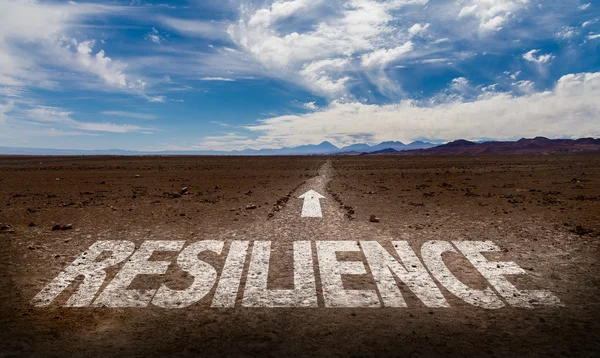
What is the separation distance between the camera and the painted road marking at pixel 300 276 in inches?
259

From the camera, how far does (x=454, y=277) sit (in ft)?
24.9

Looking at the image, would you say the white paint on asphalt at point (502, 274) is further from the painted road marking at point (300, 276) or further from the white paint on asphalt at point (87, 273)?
the white paint on asphalt at point (87, 273)

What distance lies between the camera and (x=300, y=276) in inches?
301

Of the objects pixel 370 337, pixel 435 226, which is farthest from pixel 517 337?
pixel 435 226

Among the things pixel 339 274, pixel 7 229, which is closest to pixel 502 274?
pixel 339 274

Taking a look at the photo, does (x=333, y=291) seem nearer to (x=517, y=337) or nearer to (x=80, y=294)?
(x=517, y=337)

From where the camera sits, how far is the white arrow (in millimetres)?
13155

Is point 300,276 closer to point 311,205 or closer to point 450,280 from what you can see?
point 450,280

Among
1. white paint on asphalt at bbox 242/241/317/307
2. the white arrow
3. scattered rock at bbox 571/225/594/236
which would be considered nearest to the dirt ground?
scattered rock at bbox 571/225/594/236

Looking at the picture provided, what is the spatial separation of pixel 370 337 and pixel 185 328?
2644 mm

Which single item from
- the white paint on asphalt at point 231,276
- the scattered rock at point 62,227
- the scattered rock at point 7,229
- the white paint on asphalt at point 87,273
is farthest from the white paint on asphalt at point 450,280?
the scattered rock at point 7,229

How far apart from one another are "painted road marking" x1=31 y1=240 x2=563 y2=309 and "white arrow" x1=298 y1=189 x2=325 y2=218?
10.9ft

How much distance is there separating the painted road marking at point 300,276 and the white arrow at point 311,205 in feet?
10.9

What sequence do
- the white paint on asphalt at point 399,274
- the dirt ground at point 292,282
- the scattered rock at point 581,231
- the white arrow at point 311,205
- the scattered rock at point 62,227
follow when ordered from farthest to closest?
the white arrow at point 311,205
the scattered rock at point 62,227
the scattered rock at point 581,231
the white paint on asphalt at point 399,274
the dirt ground at point 292,282
